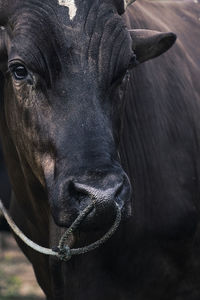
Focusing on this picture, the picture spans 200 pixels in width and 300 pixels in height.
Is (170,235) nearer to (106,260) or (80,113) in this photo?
(106,260)

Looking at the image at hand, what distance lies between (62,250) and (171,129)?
44.4 inches

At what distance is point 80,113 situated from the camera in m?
4.04

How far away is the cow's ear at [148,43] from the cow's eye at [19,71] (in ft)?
2.19

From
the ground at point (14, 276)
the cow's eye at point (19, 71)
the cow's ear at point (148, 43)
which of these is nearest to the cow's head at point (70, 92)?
the cow's eye at point (19, 71)

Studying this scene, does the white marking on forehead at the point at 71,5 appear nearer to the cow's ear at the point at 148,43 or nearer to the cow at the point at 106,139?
the cow at the point at 106,139

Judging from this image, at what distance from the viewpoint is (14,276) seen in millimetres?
8453

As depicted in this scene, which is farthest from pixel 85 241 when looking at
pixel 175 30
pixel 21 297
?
pixel 21 297

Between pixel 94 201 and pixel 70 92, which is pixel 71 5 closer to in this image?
pixel 70 92

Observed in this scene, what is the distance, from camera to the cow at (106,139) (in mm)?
3975

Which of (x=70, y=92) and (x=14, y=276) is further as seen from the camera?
(x=14, y=276)

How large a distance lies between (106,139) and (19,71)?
0.57 m

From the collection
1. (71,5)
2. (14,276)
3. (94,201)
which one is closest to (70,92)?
(71,5)

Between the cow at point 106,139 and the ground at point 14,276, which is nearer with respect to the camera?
the cow at point 106,139

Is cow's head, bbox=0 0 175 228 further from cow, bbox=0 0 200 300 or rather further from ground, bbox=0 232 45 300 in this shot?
ground, bbox=0 232 45 300
